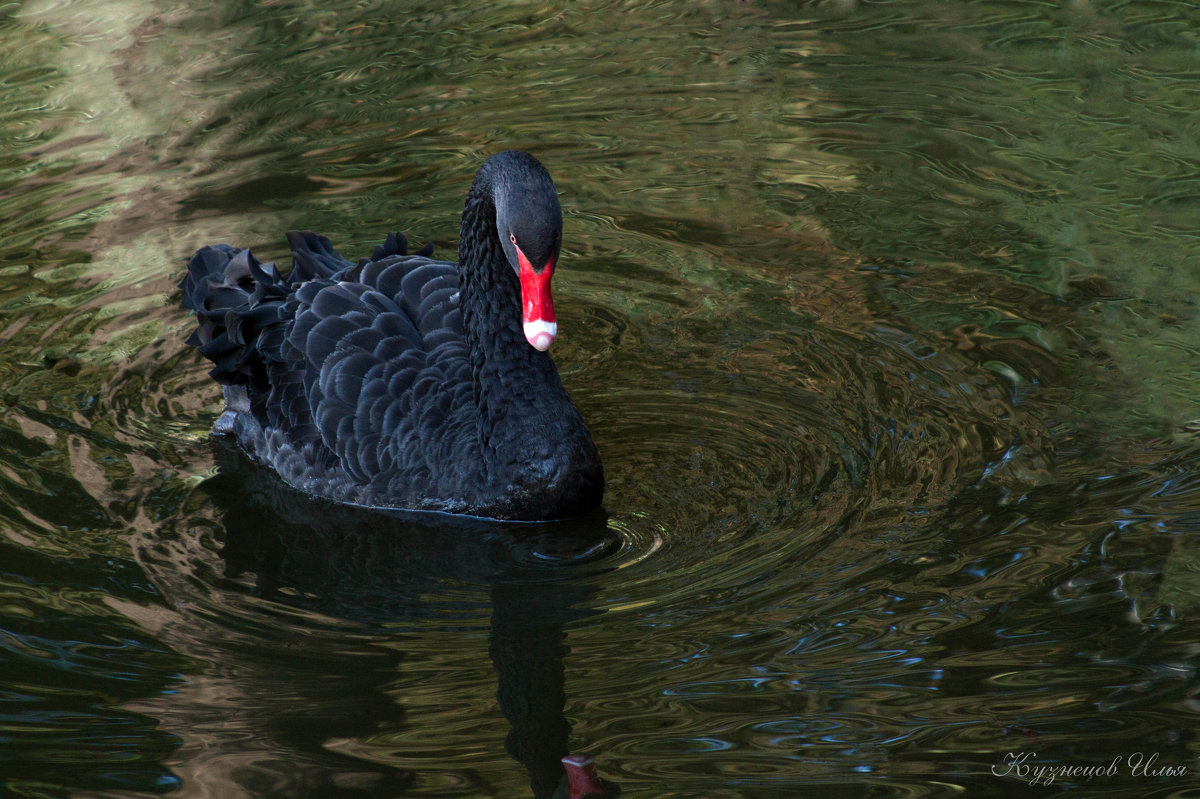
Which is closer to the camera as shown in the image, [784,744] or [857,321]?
[784,744]

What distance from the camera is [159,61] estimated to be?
10.2 meters

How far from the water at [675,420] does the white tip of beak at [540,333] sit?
3.03 ft

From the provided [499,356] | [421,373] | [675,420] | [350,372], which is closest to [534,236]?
[499,356]

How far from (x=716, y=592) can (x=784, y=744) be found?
80 centimetres

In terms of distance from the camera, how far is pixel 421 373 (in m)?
5.89

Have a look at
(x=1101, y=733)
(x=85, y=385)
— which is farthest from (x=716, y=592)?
(x=85, y=385)

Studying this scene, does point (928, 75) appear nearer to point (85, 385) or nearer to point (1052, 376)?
point (1052, 376)

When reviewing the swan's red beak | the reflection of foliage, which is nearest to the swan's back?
the swan's red beak

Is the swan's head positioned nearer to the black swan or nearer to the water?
the black swan

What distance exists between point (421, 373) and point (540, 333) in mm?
1171

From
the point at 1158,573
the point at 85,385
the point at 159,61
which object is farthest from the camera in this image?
the point at 159,61

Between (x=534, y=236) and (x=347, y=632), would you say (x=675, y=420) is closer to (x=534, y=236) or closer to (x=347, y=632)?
(x=534, y=236)

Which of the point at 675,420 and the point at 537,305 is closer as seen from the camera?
the point at 537,305

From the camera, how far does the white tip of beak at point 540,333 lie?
4.86 m
